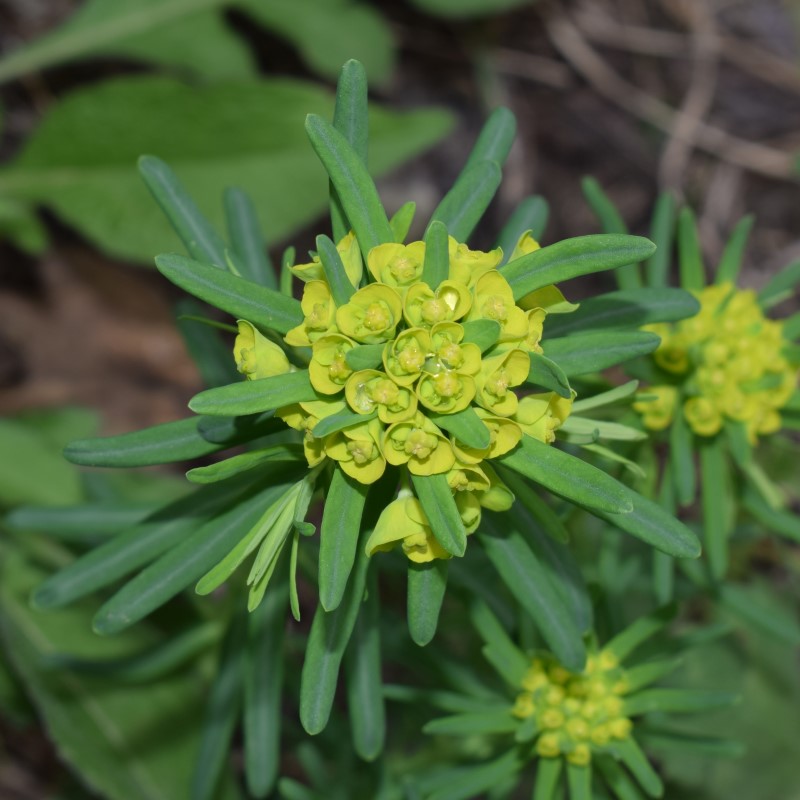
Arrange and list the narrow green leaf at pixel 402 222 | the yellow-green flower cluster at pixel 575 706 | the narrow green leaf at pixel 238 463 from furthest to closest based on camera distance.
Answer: the yellow-green flower cluster at pixel 575 706 → the narrow green leaf at pixel 402 222 → the narrow green leaf at pixel 238 463

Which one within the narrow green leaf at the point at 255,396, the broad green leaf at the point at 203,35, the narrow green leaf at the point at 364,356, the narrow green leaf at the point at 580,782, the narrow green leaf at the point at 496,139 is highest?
the broad green leaf at the point at 203,35

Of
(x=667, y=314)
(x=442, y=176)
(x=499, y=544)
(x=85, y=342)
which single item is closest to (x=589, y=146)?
(x=442, y=176)

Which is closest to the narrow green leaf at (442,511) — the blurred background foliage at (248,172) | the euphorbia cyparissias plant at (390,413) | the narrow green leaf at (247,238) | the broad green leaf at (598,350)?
the euphorbia cyparissias plant at (390,413)

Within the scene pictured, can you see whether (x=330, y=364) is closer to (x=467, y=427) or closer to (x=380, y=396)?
(x=380, y=396)

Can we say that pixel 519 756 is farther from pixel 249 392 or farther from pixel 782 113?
pixel 782 113

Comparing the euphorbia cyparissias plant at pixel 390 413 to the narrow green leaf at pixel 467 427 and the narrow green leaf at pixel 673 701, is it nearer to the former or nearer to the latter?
the narrow green leaf at pixel 467 427

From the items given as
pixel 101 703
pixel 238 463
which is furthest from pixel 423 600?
pixel 101 703
